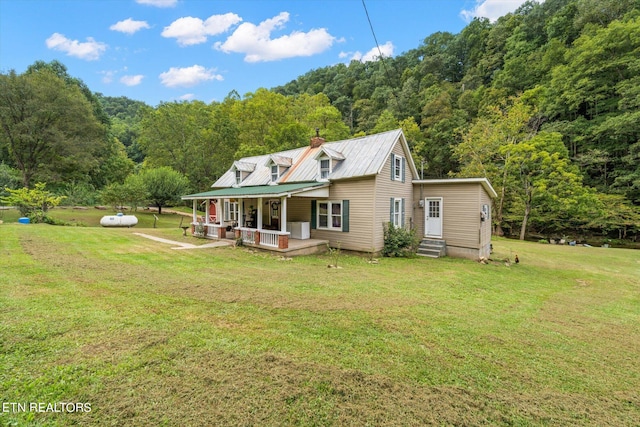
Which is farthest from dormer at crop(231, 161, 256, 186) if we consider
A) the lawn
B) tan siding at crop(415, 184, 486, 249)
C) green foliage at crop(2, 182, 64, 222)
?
green foliage at crop(2, 182, 64, 222)

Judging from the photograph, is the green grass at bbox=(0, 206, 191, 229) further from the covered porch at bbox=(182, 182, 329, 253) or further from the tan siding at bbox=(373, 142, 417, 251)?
the tan siding at bbox=(373, 142, 417, 251)

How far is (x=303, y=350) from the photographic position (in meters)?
3.89

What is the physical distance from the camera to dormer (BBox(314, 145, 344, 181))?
1419cm

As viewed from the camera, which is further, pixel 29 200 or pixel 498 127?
pixel 498 127

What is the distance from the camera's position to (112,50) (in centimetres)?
2253

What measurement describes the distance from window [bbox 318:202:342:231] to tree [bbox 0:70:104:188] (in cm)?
2872

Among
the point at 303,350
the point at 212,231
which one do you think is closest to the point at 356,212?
the point at 212,231

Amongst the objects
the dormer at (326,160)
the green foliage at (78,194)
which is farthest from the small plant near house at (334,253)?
the green foliage at (78,194)

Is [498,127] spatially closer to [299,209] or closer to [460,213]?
[460,213]

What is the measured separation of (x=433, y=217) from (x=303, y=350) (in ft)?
40.5

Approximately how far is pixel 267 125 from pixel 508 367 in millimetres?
35258

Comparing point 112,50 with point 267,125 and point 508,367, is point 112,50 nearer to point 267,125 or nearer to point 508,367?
point 267,125

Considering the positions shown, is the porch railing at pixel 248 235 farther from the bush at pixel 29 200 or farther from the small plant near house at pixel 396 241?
the bush at pixel 29 200

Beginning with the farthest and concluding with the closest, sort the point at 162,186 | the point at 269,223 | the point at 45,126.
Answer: the point at 162,186
the point at 45,126
the point at 269,223
